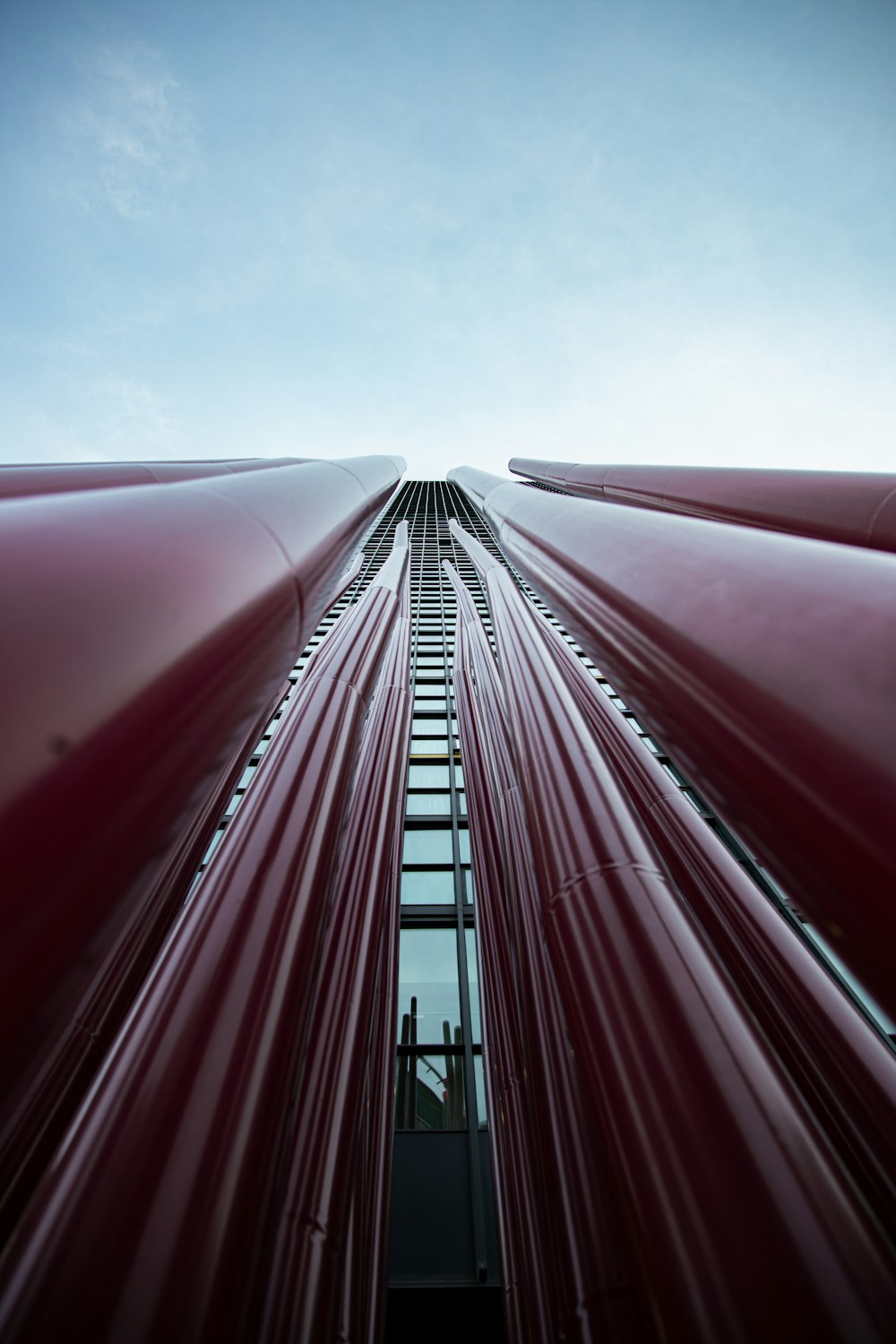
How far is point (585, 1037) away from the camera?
2184mm

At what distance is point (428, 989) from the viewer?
7879 mm

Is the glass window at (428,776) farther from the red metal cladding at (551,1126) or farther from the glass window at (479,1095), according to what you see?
the glass window at (479,1095)

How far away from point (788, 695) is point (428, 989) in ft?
26.9

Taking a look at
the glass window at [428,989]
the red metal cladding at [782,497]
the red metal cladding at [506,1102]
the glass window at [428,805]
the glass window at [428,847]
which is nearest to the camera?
the red metal cladding at [782,497]

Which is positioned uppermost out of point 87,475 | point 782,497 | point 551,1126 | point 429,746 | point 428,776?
point 429,746

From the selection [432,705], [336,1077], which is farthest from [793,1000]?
[432,705]

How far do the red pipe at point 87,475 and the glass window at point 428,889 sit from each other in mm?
7672

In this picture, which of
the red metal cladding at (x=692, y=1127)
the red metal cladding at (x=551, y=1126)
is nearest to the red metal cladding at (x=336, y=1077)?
the red metal cladding at (x=551, y=1126)

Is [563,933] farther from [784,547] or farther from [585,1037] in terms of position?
[784,547]

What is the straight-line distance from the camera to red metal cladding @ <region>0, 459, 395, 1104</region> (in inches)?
28.2

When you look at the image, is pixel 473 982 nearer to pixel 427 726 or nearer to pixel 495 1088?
pixel 495 1088

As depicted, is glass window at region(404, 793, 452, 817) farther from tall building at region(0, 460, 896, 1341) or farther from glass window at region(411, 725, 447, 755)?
tall building at region(0, 460, 896, 1341)

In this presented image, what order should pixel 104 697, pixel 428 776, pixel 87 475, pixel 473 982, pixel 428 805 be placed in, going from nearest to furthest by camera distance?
pixel 104 697
pixel 87 475
pixel 473 982
pixel 428 805
pixel 428 776

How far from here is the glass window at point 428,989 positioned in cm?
730
